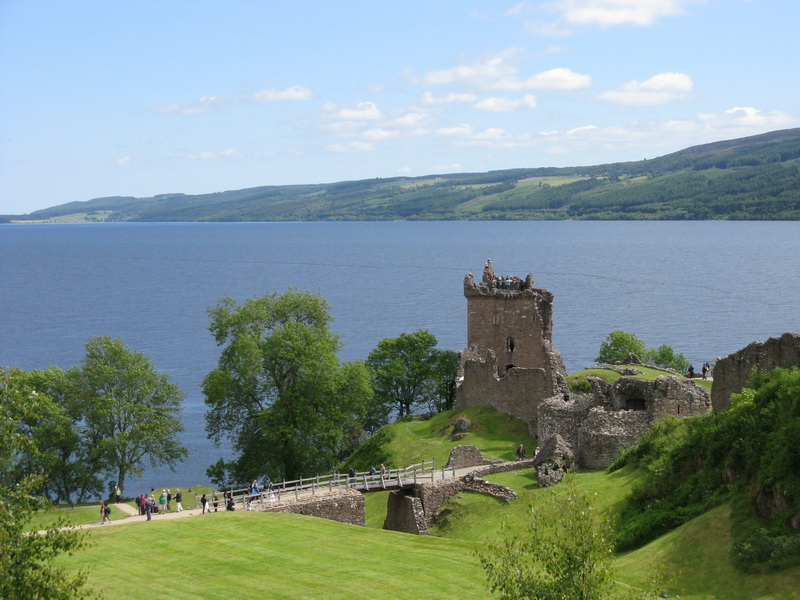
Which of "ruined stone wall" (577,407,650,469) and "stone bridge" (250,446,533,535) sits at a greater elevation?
"ruined stone wall" (577,407,650,469)

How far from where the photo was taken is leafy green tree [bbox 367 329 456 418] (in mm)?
76688

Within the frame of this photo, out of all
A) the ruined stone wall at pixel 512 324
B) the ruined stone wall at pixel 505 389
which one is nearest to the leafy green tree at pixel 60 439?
the ruined stone wall at pixel 505 389

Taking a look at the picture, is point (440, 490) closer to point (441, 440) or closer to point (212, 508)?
point (212, 508)

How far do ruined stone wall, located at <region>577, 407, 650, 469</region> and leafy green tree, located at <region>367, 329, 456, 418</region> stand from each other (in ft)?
107

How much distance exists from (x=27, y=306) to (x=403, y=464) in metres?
120

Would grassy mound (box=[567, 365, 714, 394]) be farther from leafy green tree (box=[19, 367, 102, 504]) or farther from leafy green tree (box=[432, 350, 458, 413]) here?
leafy green tree (box=[19, 367, 102, 504])

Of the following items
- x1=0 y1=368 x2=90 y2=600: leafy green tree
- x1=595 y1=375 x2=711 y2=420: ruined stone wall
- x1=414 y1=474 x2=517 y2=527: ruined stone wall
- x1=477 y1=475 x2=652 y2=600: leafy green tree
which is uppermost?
x1=0 y1=368 x2=90 y2=600: leafy green tree

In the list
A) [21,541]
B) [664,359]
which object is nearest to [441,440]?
[664,359]

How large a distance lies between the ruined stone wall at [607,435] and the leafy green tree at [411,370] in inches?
1279

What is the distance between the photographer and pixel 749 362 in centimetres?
3597

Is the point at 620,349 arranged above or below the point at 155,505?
below

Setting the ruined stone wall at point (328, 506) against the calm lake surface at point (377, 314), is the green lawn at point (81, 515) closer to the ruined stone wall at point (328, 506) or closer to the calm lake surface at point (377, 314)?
the ruined stone wall at point (328, 506)

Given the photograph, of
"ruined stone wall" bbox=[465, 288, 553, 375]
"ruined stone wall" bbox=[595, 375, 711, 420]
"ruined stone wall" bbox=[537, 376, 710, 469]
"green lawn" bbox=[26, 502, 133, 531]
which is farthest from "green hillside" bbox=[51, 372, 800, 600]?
"ruined stone wall" bbox=[465, 288, 553, 375]

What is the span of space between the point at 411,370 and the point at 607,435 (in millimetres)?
35731
